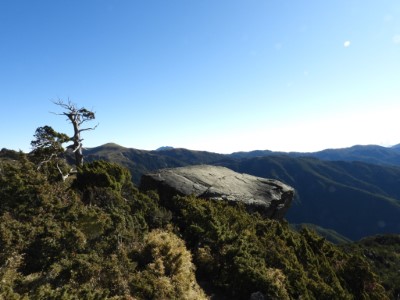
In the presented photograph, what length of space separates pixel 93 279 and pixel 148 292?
7.70ft

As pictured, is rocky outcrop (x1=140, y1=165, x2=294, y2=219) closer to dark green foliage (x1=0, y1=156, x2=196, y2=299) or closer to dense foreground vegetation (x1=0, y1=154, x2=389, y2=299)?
dense foreground vegetation (x1=0, y1=154, x2=389, y2=299)

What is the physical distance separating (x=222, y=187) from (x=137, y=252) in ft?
59.7

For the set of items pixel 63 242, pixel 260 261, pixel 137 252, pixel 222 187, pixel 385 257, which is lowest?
pixel 385 257

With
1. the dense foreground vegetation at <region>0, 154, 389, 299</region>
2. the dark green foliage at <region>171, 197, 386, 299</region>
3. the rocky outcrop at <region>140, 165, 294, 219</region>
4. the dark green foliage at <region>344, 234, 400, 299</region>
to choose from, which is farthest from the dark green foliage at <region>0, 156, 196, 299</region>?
the dark green foliage at <region>344, 234, 400, 299</region>

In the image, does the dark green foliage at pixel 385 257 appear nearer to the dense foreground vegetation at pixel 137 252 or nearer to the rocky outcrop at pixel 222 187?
the rocky outcrop at pixel 222 187

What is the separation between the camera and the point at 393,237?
93125 millimetres

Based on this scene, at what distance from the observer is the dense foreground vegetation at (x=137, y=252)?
42.3 feet

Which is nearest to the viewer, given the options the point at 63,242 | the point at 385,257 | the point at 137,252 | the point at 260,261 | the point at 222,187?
the point at 63,242

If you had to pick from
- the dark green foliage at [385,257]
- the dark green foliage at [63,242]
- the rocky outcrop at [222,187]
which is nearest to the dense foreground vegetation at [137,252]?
the dark green foliage at [63,242]

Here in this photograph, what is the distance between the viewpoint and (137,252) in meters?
16.3

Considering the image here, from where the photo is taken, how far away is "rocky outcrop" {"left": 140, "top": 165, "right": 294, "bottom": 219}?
99.6 ft

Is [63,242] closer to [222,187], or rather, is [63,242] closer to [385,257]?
[222,187]

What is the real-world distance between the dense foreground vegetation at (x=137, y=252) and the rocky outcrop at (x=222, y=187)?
4.77m

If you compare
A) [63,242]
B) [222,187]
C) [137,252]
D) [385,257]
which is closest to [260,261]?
[137,252]
